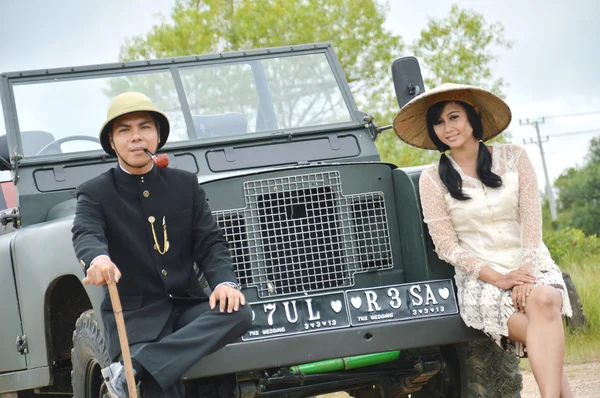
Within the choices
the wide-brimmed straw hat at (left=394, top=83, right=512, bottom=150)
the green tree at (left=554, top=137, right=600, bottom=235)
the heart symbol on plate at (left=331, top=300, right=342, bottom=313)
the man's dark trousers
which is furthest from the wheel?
the green tree at (left=554, top=137, right=600, bottom=235)

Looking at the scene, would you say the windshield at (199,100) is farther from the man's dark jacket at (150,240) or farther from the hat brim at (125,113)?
the man's dark jacket at (150,240)

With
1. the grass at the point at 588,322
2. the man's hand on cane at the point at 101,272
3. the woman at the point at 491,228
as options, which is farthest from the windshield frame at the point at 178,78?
the grass at the point at 588,322

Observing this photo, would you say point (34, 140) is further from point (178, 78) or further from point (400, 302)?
point (400, 302)

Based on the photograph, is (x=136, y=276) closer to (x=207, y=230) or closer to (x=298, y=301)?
(x=207, y=230)

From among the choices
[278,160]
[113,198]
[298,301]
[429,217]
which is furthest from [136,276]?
[278,160]

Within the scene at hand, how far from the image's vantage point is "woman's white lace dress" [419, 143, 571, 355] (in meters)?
4.52

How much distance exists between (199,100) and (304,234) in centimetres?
175

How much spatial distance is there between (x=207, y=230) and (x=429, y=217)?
1079 mm

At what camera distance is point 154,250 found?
4.19 meters

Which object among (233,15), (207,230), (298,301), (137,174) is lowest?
(298,301)

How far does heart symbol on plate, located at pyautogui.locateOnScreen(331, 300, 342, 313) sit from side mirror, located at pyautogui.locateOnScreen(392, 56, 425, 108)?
167cm

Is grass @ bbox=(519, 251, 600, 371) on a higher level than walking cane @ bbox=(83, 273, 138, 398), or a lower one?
lower

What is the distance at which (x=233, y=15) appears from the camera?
2067cm

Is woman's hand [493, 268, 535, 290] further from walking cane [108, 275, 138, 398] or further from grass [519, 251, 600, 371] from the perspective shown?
grass [519, 251, 600, 371]
